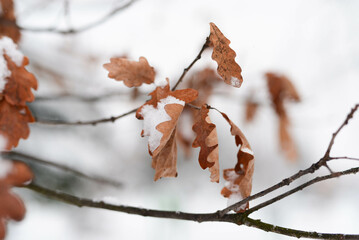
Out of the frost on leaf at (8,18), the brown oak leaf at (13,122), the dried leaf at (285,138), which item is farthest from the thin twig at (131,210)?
the dried leaf at (285,138)

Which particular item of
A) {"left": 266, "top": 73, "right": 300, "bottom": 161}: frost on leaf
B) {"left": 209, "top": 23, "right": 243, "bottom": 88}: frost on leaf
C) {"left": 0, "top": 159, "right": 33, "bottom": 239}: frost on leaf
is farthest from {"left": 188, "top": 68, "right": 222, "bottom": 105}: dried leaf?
{"left": 0, "top": 159, "right": 33, "bottom": 239}: frost on leaf

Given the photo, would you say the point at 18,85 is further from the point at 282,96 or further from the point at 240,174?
the point at 282,96

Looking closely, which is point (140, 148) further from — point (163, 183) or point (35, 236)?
point (35, 236)

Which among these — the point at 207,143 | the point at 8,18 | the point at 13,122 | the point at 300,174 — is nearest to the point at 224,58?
the point at 207,143

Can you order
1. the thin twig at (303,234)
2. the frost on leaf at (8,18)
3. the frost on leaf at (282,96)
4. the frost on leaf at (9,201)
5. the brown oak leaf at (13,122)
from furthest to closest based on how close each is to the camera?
the frost on leaf at (282,96) < the frost on leaf at (8,18) < the brown oak leaf at (13,122) < the thin twig at (303,234) < the frost on leaf at (9,201)

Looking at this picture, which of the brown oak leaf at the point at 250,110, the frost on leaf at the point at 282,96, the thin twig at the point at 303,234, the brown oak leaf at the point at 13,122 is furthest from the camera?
the brown oak leaf at the point at 250,110

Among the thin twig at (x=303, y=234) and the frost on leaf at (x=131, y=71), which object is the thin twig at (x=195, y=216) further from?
the frost on leaf at (x=131, y=71)

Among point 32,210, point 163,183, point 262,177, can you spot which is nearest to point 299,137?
point 262,177
